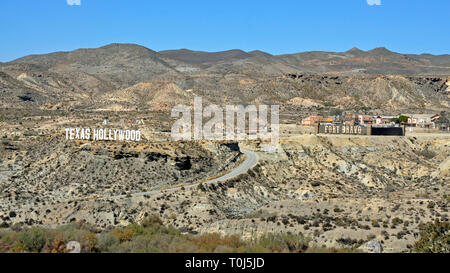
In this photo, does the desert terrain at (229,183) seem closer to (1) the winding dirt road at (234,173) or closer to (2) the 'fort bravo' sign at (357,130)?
(1) the winding dirt road at (234,173)

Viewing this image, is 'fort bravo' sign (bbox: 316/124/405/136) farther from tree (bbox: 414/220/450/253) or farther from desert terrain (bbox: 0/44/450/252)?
tree (bbox: 414/220/450/253)

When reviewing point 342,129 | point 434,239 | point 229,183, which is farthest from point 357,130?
point 434,239

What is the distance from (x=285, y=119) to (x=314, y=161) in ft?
186

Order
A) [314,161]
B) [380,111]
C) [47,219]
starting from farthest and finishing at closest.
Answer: [380,111]
[314,161]
[47,219]

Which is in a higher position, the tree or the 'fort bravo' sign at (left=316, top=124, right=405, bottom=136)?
the 'fort bravo' sign at (left=316, top=124, right=405, bottom=136)

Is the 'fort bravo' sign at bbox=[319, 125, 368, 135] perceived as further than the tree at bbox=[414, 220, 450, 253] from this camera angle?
Yes

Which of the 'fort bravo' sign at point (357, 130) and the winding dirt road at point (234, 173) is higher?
the 'fort bravo' sign at point (357, 130)

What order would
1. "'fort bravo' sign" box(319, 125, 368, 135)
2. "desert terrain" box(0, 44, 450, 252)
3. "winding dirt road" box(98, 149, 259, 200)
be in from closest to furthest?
"desert terrain" box(0, 44, 450, 252) < "winding dirt road" box(98, 149, 259, 200) < "'fort bravo' sign" box(319, 125, 368, 135)

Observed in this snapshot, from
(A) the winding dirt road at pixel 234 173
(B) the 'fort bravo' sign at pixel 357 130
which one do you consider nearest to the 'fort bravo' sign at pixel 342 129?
(B) the 'fort bravo' sign at pixel 357 130

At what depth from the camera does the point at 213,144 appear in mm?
69812

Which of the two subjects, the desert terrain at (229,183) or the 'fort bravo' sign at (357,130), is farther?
the 'fort bravo' sign at (357,130)

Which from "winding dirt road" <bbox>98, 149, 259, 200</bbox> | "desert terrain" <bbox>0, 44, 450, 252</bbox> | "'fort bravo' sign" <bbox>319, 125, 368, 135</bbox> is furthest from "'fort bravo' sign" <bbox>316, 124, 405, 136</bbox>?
"winding dirt road" <bbox>98, 149, 259, 200</bbox>
